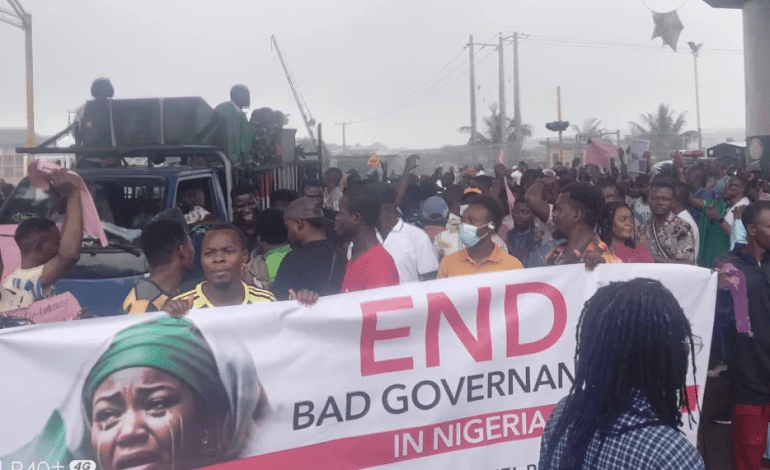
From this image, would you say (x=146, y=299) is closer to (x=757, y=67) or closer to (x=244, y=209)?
(x=244, y=209)

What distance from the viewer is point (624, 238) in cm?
593

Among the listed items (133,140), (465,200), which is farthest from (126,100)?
(465,200)

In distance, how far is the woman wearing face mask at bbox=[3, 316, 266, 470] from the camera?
3.75 meters

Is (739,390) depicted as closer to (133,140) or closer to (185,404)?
(185,404)

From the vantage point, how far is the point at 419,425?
4195mm

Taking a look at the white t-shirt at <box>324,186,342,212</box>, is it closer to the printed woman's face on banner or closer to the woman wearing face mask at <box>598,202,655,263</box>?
the woman wearing face mask at <box>598,202,655,263</box>

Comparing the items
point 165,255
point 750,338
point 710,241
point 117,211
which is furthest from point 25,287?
point 710,241

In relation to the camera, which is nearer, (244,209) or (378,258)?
(378,258)

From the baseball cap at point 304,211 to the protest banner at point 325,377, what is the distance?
3.95 ft

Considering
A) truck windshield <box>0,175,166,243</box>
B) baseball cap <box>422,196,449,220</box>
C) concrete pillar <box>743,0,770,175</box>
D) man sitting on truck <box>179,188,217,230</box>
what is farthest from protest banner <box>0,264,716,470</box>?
concrete pillar <box>743,0,770,175</box>

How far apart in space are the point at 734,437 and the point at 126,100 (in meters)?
6.14

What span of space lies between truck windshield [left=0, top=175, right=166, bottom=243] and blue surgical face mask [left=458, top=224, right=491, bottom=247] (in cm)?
290

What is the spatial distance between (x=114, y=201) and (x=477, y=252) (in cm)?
342

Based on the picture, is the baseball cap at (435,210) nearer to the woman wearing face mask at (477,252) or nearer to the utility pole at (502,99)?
the woman wearing face mask at (477,252)
